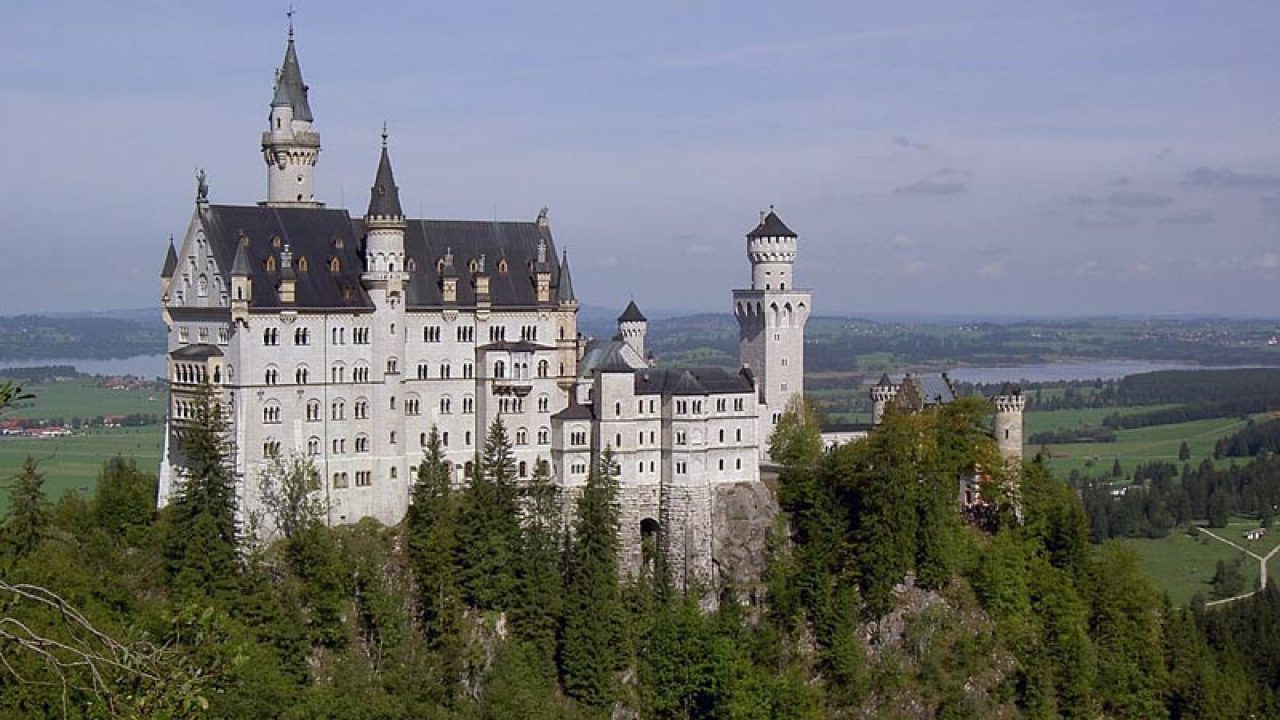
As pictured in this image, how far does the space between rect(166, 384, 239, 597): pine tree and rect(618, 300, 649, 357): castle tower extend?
23.1m

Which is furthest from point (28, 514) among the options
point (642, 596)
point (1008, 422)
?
point (1008, 422)

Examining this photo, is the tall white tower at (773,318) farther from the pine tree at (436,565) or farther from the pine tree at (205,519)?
the pine tree at (205,519)

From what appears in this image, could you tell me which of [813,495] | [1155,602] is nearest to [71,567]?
[813,495]

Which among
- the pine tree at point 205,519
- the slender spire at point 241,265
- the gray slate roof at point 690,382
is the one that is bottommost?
the pine tree at point 205,519

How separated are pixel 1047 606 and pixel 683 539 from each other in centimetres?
1980

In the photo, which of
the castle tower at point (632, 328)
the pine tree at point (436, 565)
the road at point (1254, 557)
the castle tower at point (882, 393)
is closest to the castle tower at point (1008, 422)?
the castle tower at point (882, 393)

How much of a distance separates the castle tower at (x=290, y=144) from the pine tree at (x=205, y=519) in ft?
48.1

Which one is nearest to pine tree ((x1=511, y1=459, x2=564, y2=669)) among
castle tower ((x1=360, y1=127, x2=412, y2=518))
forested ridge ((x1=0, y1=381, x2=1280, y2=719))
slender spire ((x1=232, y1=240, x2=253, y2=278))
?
forested ridge ((x1=0, y1=381, x2=1280, y2=719))

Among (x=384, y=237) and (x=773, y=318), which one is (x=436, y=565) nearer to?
(x=384, y=237)

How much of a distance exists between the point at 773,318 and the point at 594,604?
65.8 ft

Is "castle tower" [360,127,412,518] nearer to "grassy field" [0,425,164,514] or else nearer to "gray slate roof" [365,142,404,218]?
"gray slate roof" [365,142,404,218]

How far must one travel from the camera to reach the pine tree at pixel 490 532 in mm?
74438

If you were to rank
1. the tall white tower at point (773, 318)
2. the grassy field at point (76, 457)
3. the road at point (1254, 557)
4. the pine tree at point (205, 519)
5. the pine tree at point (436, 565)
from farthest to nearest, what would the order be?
1. the grassy field at point (76, 457)
2. the road at point (1254, 557)
3. the tall white tower at point (773, 318)
4. the pine tree at point (436, 565)
5. the pine tree at point (205, 519)

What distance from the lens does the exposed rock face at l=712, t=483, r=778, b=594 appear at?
80.6m
